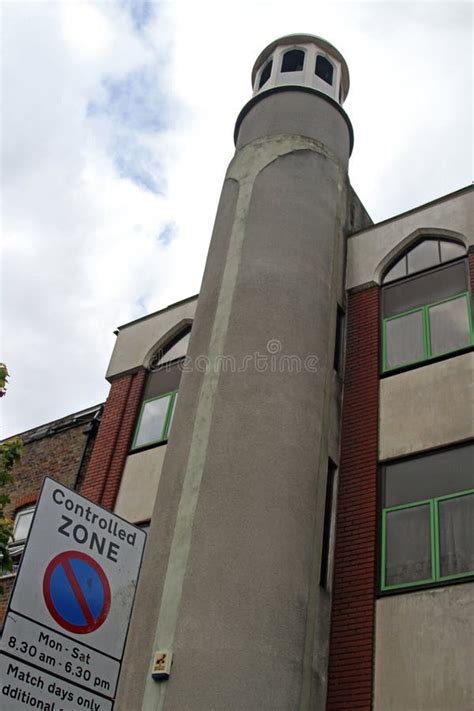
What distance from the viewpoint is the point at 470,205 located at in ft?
44.8

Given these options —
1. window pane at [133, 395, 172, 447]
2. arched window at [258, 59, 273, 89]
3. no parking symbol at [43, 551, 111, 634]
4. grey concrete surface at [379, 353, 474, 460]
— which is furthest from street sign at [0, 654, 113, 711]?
arched window at [258, 59, 273, 89]

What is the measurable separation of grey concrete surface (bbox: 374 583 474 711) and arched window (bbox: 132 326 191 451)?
6.05 metres

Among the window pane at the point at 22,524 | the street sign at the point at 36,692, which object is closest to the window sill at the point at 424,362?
the street sign at the point at 36,692

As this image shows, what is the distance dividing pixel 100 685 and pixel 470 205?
34.9 ft

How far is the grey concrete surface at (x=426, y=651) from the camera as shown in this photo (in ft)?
29.9

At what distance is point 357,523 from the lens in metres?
11.3

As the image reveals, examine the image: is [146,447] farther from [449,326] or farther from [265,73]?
[265,73]

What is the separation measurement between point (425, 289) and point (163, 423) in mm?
5393

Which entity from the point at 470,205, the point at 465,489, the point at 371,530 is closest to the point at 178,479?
the point at 371,530

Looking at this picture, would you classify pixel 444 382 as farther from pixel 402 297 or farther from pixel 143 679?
pixel 143 679

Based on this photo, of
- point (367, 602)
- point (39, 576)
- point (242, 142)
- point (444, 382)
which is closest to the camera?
point (39, 576)

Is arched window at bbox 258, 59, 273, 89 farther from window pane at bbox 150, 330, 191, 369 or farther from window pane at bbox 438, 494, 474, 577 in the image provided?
window pane at bbox 438, 494, 474, 577

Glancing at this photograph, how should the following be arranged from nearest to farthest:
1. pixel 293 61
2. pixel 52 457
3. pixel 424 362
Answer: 1. pixel 424 362
2. pixel 293 61
3. pixel 52 457

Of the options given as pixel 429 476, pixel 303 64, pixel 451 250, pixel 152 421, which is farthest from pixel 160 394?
pixel 303 64
